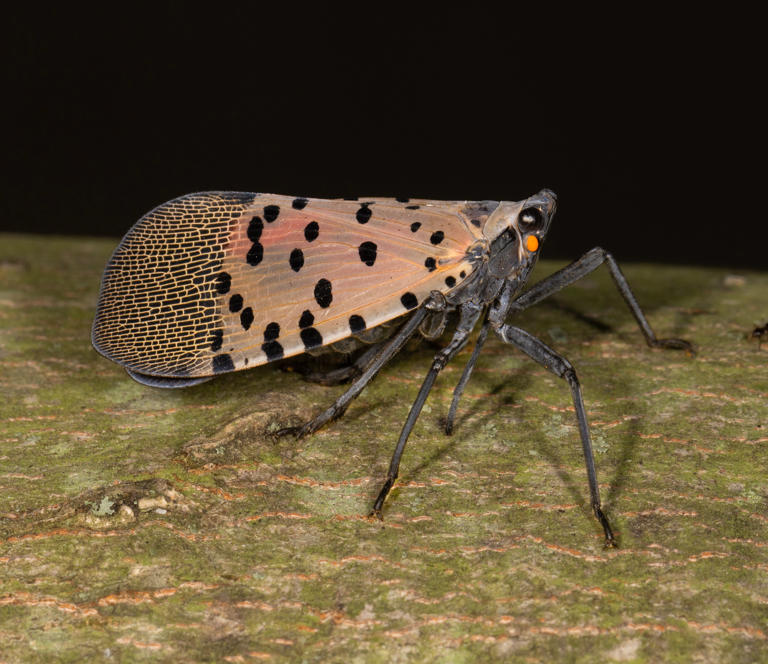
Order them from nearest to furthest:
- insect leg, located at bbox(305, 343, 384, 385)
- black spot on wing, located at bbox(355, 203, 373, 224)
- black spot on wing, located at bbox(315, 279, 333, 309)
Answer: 1. black spot on wing, located at bbox(315, 279, 333, 309)
2. black spot on wing, located at bbox(355, 203, 373, 224)
3. insect leg, located at bbox(305, 343, 384, 385)

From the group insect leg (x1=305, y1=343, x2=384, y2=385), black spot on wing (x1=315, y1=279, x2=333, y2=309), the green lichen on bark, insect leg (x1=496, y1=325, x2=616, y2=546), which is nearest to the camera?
the green lichen on bark

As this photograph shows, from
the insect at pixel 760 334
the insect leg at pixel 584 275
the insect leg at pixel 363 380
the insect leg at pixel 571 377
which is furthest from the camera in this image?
the insect at pixel 760 334

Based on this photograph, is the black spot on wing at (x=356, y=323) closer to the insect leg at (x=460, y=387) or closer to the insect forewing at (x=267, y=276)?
the insect forewing at (x=267, y=276)

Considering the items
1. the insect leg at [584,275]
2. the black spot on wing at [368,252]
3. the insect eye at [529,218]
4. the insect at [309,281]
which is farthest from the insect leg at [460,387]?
the black spot on wing at [368,252]

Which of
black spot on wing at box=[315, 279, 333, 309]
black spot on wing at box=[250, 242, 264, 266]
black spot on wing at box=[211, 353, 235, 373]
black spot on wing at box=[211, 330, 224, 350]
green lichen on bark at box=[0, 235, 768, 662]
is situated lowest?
green lichen on bark at box=[0, 235, 768, 662]

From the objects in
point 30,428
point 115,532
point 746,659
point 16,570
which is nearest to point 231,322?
point 30,428

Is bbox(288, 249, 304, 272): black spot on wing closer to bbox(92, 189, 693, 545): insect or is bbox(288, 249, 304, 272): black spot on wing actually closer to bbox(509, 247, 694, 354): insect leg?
bbox(92, 189, 693, 545): insect

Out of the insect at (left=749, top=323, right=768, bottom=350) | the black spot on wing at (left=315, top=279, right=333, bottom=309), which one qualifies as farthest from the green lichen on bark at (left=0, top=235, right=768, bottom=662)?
the black spot on wing at (left=315, top=279, right=333, bottom=309)
